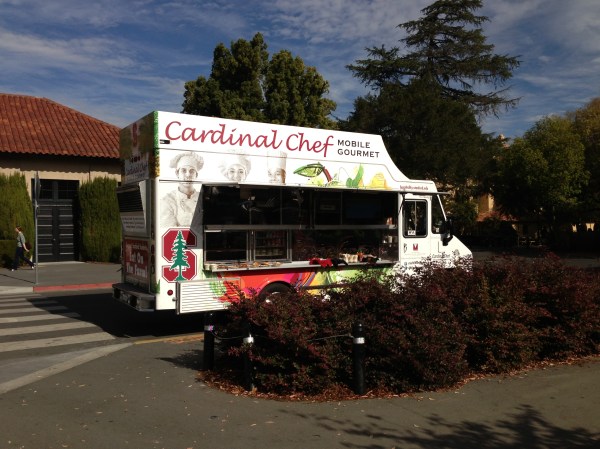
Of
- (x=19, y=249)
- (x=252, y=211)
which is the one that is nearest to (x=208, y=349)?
(x=252, y=211)

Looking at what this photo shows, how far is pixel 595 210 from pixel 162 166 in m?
32.0

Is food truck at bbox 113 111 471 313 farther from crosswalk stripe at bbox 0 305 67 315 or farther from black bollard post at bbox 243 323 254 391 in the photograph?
crosswalk stripe at bbox 0 305 67 315

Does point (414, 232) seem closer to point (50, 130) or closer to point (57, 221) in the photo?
point (57, 221)

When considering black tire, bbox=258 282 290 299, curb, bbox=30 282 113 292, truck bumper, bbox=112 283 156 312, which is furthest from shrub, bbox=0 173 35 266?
black tire, bbox=258 282 290 299

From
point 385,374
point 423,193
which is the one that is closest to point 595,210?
point 423,193

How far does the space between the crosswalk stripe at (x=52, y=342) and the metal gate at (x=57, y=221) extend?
1574 centimetres

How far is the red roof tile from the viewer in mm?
22719

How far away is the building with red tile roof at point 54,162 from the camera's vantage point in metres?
22.6

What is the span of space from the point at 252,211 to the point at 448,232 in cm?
441

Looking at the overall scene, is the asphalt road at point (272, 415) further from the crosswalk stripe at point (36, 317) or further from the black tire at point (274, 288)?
the crosswalk stripe at point (36, 317)

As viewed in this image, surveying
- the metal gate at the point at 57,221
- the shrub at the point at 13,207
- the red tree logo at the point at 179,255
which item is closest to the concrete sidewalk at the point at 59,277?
the metal gate at the point at 57,221

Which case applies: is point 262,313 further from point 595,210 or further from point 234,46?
point 595,210

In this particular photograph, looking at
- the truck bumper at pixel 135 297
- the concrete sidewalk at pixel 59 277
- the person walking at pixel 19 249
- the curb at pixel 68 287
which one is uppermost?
A: the person walking at pixel 19 249

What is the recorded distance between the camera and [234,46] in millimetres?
29391
